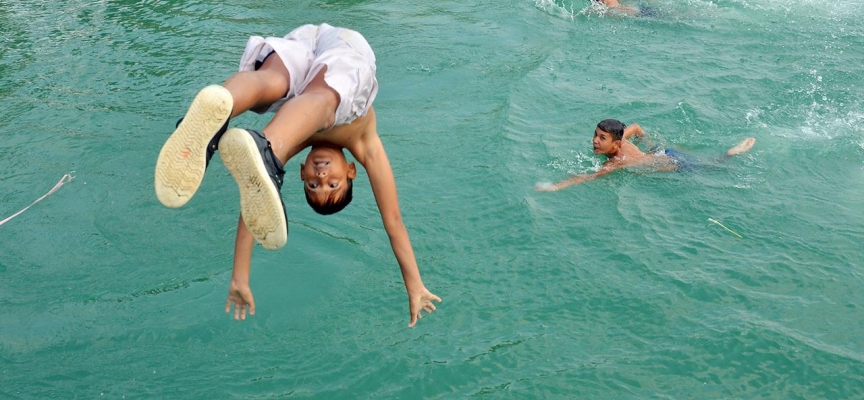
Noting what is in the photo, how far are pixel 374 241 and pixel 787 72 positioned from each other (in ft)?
21.2

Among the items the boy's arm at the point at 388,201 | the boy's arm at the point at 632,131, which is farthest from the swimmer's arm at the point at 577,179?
the boy's arm at the point at 388,201

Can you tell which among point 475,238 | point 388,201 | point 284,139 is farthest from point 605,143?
point 284,139

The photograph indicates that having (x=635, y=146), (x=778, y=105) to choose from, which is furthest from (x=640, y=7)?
(x=635, y=146)

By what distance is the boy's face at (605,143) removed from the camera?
866cm

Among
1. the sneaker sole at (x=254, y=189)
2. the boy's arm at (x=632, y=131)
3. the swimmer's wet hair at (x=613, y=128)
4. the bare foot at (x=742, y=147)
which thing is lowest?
the boy's arm at (x=632, y=131)

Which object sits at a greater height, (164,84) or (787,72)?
(787,72)

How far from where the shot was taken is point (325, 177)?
4.53m

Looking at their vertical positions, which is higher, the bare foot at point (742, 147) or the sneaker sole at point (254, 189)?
the sneaker sole at point (254, 189)

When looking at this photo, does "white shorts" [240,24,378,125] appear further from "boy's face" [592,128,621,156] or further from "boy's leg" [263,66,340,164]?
"boy's face" [592,128,621,156]

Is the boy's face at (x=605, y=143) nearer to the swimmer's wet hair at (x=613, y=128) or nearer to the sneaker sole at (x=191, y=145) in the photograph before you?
the swimmer's wet hair at (x=613, y=128)

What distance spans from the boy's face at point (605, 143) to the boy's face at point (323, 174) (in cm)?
464

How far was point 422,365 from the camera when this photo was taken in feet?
19.8

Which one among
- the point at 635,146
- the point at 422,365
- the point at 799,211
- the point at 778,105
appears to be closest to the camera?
the point at 422,365

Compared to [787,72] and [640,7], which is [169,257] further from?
[640,7]
